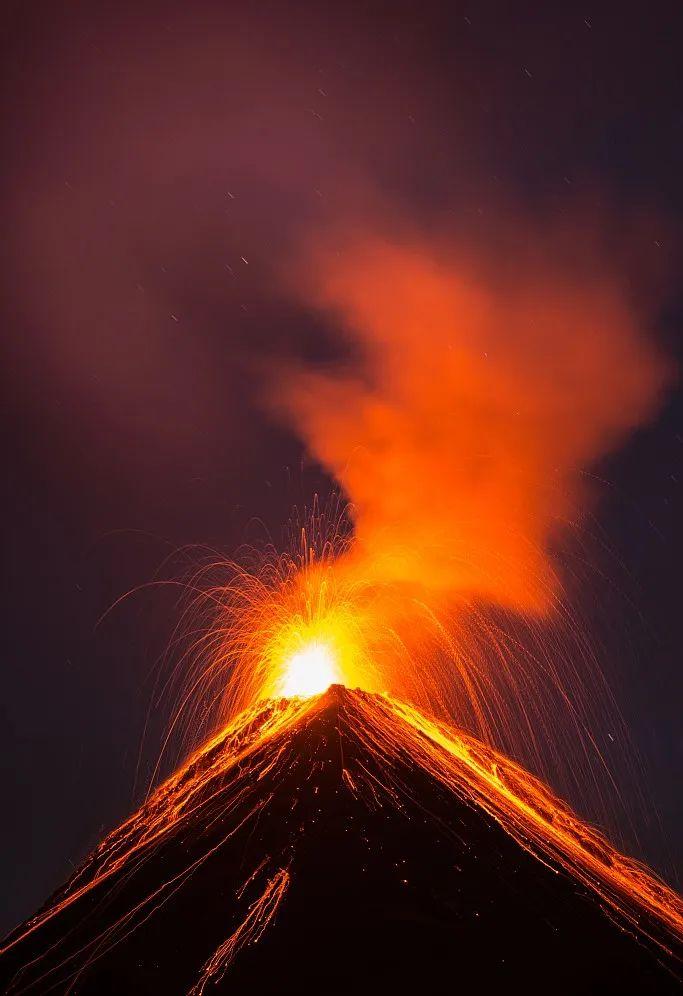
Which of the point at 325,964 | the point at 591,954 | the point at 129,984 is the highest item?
the point at 129,984

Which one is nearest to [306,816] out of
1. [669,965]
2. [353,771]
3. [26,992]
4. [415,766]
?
[353,771]

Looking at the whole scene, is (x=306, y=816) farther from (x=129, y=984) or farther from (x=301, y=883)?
(x=129, y=984)

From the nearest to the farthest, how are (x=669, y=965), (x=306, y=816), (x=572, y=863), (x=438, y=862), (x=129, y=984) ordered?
(x=129, y=984) → (x=669, y=965) → (x=438, y=862) → (x=306, y=816) → (x=572, y=863)

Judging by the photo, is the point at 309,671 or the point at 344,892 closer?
the point at 344,892

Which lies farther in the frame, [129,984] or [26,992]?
[26,992]

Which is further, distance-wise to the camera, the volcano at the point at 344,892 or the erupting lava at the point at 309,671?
the erupting lava at the point at 309,671

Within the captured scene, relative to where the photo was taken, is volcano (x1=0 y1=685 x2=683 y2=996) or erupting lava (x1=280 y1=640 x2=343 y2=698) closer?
volcano (x1=0 y1=685 x2=683 y2=996)

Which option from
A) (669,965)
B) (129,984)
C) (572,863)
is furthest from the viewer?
(572,863)

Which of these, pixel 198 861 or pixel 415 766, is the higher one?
pixel 198 861
